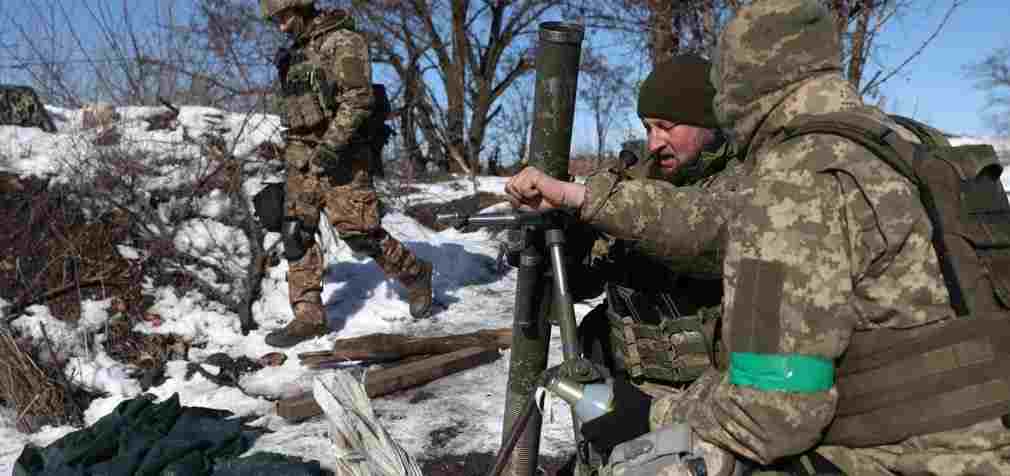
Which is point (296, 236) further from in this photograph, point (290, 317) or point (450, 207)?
point (450, 207)

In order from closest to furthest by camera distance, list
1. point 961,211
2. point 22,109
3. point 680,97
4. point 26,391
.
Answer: point 961,211, point 680,97, point 26,391, point 22,109

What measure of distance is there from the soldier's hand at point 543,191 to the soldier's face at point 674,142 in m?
0.53

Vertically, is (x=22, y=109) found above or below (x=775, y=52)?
above

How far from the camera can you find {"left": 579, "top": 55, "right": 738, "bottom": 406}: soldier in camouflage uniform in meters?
2.53

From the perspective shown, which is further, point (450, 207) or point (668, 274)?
point (450, 207)

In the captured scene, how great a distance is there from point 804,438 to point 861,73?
836 centimetres

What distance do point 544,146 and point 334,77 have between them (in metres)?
3.07

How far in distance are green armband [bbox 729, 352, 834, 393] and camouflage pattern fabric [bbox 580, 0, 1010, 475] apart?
0.04ft

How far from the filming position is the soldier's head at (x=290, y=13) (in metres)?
5.02

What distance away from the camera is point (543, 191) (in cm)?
221

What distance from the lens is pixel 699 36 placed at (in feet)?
33.1

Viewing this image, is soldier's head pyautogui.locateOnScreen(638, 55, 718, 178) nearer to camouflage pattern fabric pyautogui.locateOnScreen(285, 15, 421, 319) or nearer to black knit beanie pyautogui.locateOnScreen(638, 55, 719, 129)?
black knit beanie pyautogui.locateOnScreen(638, 55, 719, 129)

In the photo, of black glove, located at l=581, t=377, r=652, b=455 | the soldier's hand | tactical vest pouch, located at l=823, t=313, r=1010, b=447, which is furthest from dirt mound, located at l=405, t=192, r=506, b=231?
tactical vest pouch, located at l=823, t=313, r=1010, b=447

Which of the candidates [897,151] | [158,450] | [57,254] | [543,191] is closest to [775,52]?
[897,151]
